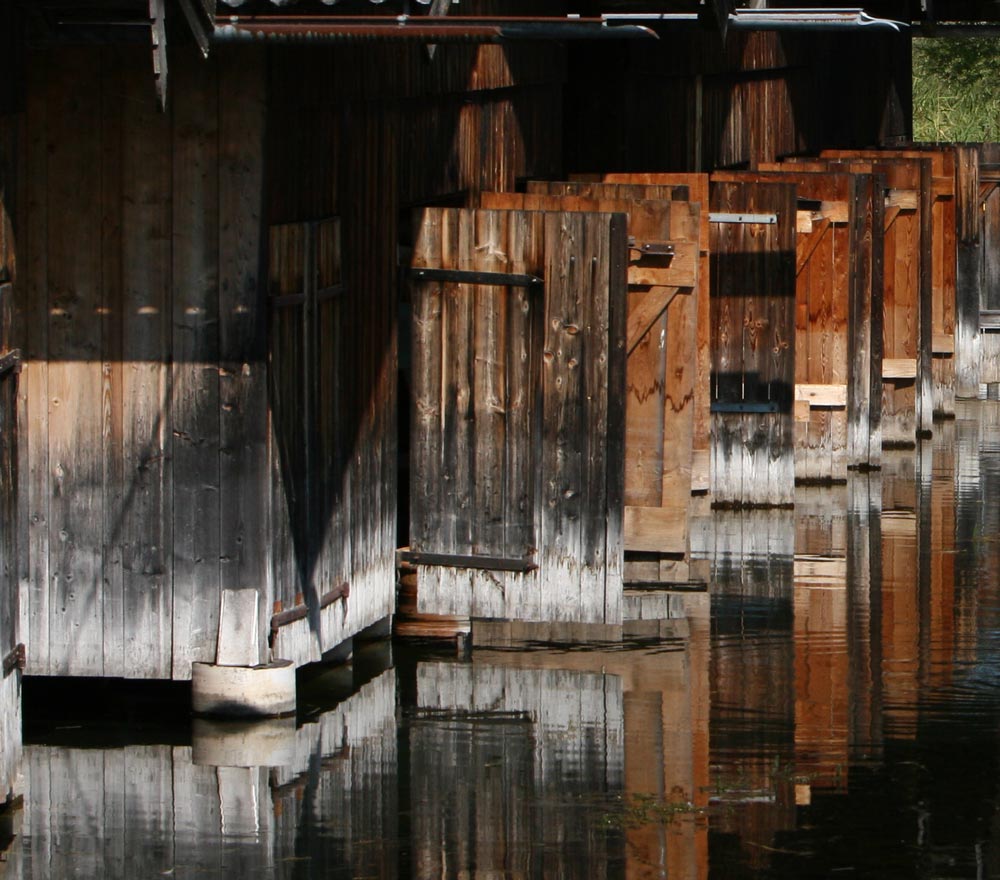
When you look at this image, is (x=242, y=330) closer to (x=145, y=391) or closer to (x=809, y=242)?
(x=145, y=391)

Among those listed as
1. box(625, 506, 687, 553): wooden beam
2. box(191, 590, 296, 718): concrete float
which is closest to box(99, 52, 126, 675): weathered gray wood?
box(191, 590, 296, 718): concrete float

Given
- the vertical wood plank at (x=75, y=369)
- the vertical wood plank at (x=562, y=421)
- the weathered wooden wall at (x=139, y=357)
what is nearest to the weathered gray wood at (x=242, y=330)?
the weathered wooden wall at (x=139, y=357)

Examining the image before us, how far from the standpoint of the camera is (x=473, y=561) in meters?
11.5

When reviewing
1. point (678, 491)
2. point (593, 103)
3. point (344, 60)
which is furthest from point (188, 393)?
point (593, 103)

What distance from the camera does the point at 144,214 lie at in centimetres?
1005

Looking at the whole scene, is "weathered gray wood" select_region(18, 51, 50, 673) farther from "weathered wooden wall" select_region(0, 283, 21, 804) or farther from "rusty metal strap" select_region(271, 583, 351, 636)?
"weathered wooden wall" select_region(0, 283, 21, 804)

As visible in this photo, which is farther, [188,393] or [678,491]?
[678,491]

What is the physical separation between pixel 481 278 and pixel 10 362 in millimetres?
3110

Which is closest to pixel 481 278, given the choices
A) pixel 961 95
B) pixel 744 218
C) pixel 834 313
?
pixel 744 218

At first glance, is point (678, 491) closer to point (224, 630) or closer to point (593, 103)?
point (224, 630)

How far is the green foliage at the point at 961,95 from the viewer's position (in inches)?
1315

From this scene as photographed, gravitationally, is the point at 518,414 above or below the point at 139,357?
below

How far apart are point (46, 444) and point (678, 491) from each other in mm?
3638

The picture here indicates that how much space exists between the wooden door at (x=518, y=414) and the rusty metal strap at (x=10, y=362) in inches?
116
